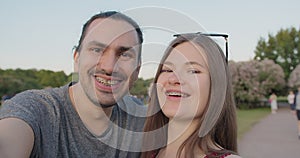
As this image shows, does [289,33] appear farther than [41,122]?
Yes

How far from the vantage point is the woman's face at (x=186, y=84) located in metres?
2.00

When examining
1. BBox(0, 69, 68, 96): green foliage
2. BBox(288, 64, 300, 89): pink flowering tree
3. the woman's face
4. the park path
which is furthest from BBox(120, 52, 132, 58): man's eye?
BBox(288, 64, 300, 89): pink flowering tree

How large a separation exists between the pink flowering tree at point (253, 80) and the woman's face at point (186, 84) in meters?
32.2

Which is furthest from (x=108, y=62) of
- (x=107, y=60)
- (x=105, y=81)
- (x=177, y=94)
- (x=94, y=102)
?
(x=177, y=94)

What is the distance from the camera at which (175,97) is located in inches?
79.5

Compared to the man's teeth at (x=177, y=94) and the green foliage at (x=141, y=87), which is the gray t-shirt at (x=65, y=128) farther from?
the man's teeth at (x=177, y=94)

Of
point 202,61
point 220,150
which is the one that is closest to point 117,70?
point 202,61

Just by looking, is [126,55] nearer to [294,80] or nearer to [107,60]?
[107,60]

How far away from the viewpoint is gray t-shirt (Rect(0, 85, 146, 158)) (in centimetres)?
173

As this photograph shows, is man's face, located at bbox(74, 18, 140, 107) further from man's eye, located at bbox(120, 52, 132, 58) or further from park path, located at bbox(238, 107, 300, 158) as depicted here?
park path, located at bbox(238, 107, 300, 158)

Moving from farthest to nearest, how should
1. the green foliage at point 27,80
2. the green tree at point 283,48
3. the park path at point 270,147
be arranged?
1. the green tree at point 283,48
2. the green foliage at point 27,80
3. the park path at point 270,147

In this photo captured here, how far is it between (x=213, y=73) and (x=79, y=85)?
0.84 m

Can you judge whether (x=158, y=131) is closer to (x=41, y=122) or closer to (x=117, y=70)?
(x=117, y=70)

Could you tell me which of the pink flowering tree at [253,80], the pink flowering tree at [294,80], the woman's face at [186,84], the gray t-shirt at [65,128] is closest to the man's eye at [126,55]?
the woman's face at [186,84]
